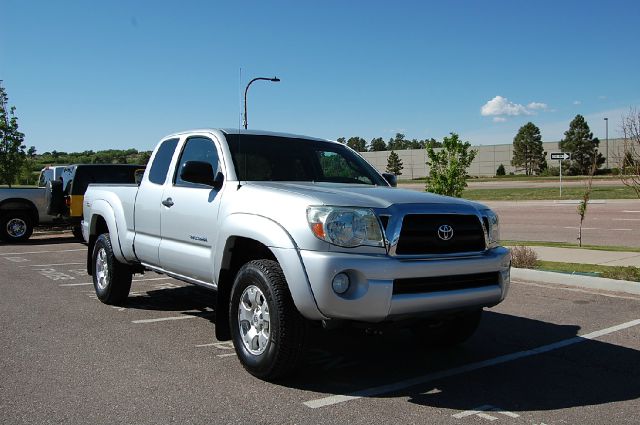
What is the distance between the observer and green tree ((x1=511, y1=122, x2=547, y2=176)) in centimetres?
8188

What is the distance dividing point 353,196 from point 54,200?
12.5 metres

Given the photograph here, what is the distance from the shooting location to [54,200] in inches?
589

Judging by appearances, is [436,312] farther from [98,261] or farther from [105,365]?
[98,261]

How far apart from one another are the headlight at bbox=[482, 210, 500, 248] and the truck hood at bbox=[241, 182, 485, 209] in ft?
0.31

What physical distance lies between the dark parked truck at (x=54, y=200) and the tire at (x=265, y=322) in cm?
1102

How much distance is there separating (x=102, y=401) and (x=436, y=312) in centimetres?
240

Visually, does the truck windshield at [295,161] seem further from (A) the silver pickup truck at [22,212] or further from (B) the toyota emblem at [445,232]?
(A) the silver pickup truck at [22,212]

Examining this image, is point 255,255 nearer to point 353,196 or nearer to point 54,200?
point 353,196

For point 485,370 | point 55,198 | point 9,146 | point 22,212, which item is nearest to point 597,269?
point 485,370

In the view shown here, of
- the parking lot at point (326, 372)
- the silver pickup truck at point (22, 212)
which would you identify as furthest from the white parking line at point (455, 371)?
the silver pickup truck at point (22, 212)

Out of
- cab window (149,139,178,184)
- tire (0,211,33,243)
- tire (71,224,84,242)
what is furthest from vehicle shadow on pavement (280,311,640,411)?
tire (0,211,33,243)

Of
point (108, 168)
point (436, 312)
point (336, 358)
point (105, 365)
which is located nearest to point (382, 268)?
point (436, 312)

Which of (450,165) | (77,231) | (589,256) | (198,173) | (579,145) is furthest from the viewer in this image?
(579,145)

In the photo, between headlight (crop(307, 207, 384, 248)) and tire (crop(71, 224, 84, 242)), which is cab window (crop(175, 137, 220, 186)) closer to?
headlight (crop(307, 207, 384, 248))
